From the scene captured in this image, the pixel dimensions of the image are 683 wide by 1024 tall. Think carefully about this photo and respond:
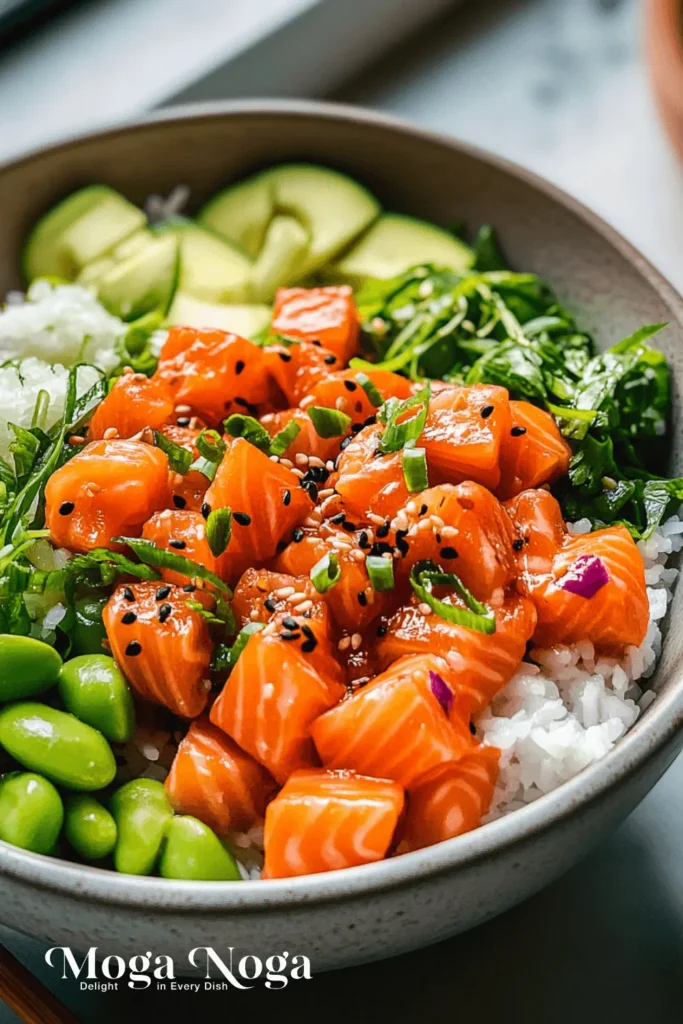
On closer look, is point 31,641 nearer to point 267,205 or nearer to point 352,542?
point 352,542

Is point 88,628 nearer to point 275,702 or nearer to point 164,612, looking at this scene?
point 164,612

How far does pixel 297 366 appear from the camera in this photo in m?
2.58

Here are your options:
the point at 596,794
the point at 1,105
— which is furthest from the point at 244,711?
the point at 1,105

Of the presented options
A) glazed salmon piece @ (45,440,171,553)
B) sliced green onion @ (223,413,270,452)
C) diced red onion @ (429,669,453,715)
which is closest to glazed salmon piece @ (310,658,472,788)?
diced red onion @ (429,669,453,715)

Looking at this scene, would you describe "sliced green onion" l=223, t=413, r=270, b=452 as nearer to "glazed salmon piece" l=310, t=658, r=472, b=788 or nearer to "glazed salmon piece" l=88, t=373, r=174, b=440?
"glazed salmon piece" l=88, t=373, r=174, b=440

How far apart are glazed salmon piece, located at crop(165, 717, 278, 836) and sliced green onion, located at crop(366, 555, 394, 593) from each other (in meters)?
0.39

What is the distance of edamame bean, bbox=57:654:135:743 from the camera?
1959 millimetres

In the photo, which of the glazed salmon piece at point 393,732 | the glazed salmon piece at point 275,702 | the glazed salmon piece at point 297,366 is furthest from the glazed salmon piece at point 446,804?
the glazed salmon piece at point 297,366

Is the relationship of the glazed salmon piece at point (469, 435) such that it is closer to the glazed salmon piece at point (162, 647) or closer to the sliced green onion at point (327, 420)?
the sliced green onion at point (327, 420)

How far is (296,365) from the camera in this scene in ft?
8.46

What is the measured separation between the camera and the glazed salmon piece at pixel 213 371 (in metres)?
2.48

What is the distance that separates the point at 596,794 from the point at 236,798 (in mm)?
623

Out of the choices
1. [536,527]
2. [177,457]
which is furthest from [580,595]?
[177,457]

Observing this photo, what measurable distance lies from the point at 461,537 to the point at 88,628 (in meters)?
0.74
